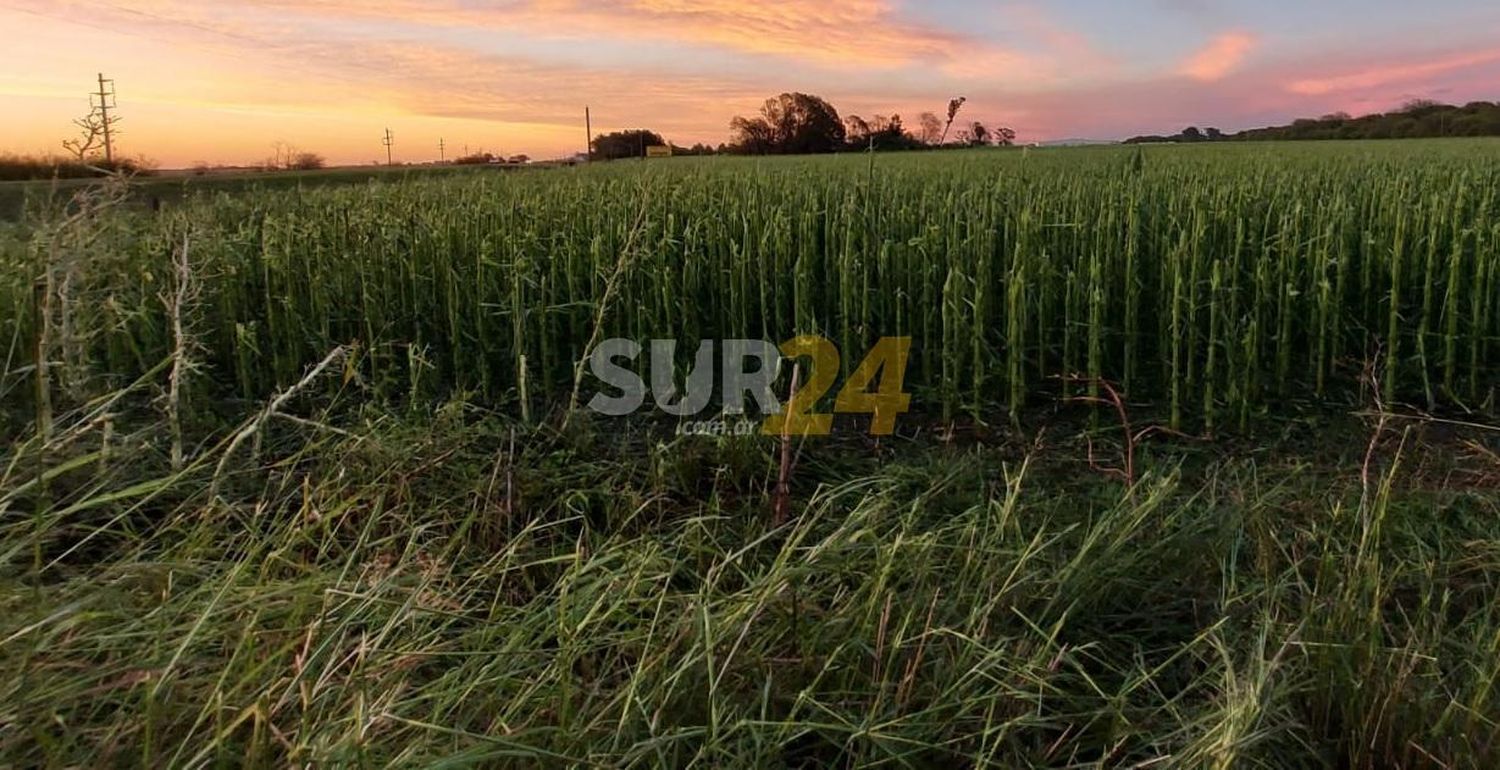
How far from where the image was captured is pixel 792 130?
39.6m

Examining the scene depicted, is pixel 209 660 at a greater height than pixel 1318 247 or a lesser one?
lesser

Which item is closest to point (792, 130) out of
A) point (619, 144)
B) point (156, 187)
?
point (619, 144)

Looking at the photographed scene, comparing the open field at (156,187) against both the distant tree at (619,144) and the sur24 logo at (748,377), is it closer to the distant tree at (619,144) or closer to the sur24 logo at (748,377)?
the sur24 logo at (748,377)

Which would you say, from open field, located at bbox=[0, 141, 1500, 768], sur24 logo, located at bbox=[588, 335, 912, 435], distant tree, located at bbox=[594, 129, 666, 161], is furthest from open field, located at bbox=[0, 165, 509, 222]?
distant tree, located at bbox=[594, 129, 666, 161]

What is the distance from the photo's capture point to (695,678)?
5.45 feet

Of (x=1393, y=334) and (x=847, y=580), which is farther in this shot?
(x=1393, y=334)

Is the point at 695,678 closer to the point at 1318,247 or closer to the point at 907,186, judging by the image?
the point at 1318,247

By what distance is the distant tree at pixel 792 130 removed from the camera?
1522 inches

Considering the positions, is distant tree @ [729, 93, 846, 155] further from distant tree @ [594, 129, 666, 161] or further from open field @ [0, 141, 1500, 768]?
open field @ [0, 141, 1500, 768]

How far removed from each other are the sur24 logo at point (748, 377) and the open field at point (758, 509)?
0.11 m

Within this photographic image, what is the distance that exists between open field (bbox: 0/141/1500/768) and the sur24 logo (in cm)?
11

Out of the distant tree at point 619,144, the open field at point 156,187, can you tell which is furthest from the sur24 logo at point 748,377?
the distant tree at point 619,144

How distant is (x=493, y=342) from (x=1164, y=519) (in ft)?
9.39

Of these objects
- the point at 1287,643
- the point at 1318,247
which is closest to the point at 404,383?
the point at 1287,643
